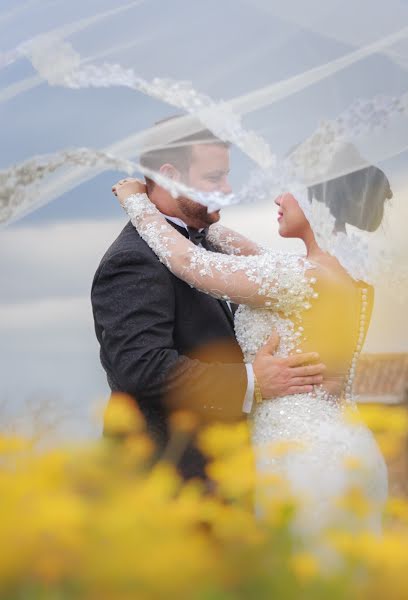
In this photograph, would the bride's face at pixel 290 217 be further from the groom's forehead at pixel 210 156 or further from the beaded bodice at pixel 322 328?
the groom's forehead at pixel 210 156

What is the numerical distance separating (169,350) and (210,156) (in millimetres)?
805

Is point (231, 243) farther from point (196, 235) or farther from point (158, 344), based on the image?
point (158, 344)

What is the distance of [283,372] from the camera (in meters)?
3.03

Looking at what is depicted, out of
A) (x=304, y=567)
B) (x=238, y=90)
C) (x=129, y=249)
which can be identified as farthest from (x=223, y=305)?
(x=304, y=567)

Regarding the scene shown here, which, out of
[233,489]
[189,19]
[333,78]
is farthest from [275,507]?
[189,19]

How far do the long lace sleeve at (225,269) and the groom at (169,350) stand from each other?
0.11 metres

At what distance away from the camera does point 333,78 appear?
2355mm

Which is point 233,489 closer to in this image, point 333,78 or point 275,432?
point 333,78

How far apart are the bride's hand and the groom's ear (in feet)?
2.04

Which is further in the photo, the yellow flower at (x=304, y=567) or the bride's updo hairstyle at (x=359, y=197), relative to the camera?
the bride's updo hairstyle at (x=359, y=197)

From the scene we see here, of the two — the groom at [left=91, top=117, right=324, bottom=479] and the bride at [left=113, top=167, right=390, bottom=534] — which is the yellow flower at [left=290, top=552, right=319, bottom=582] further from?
the groom at [left=91, top=117, right=324, bottom=479]

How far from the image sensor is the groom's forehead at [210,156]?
2.39 metres

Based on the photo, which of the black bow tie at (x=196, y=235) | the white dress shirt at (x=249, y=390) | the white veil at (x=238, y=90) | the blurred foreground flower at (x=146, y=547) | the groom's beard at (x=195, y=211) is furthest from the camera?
the black bow tie at (x=196, y=235)

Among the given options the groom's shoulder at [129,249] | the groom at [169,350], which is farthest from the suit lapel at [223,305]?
the groom's shoulder at [129,249]
